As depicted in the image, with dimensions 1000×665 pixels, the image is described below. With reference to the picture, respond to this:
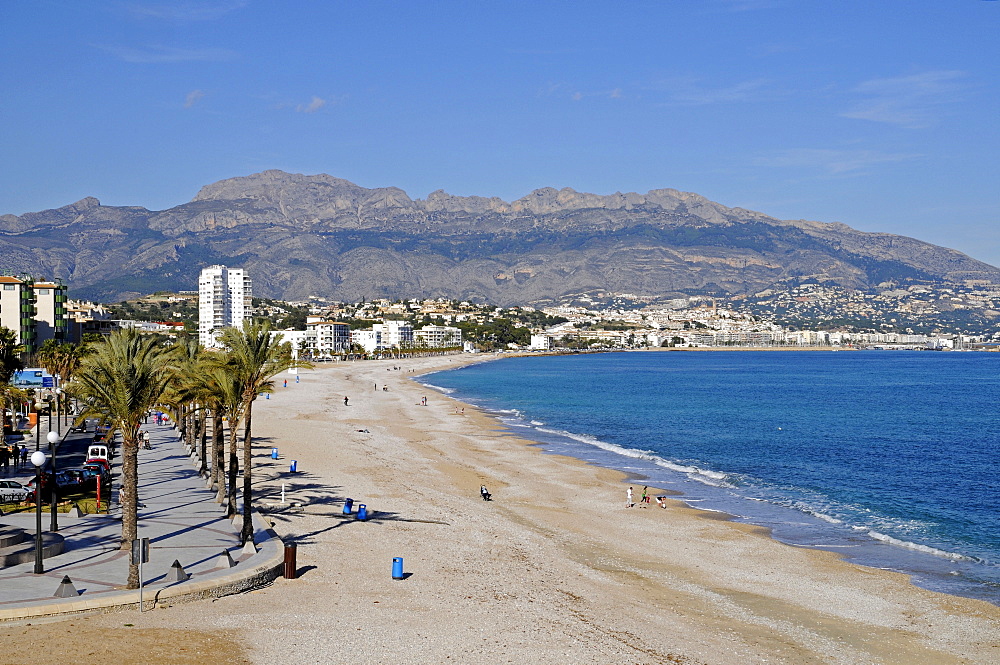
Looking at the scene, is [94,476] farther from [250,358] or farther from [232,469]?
[250,358]

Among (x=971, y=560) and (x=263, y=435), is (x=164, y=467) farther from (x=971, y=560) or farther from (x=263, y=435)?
(x=971, y=560)

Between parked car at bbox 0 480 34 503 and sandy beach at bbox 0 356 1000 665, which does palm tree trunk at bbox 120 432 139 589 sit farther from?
parked car at bbox 0 480 34 503

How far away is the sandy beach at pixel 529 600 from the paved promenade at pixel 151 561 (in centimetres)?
46

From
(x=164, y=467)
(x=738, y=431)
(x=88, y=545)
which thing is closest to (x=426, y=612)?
(x=88, y=545)

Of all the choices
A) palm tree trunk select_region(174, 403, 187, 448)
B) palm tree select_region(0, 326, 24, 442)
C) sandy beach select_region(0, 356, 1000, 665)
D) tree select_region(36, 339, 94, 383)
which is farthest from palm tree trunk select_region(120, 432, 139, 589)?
tree select_region(36, 339, 94, 383)

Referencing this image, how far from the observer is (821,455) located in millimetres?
49688

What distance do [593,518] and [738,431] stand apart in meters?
33.2

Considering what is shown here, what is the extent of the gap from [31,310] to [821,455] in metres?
72.3

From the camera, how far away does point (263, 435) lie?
52375 mm

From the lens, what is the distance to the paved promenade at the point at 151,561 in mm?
16312

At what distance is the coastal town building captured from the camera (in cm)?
8553

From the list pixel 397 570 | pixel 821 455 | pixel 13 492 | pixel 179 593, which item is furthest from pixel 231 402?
pixel 821 455

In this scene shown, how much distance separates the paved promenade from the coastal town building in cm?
6133

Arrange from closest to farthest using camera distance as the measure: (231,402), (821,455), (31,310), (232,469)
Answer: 1. (231,402)
2. (232,469)
3. (821,455)
4. (31,310)
